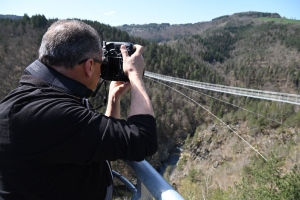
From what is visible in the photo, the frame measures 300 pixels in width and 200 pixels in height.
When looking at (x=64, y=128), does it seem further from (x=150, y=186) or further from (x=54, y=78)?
(x=150, y=186)

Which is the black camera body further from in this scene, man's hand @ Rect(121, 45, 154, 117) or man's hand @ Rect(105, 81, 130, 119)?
man's hand @ Rect(105, 81, 130, 119)

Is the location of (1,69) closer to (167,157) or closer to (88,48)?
(167,157)

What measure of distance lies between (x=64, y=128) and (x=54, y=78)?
24 centimetres

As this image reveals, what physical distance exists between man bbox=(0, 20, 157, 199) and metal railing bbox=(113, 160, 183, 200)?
82mm

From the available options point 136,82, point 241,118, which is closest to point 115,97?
point 136,82

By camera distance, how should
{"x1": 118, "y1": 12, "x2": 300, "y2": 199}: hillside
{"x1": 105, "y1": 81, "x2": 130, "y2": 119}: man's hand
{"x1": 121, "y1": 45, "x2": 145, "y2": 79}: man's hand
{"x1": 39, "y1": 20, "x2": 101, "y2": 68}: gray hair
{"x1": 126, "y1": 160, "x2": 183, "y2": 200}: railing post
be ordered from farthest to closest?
{"x1": 118, "y1": 12, "x2": 300, "y2": 199}: hillside
{"x1": 105, "y1": 81, "x2": 130, "y2": 119}: man's hand
{"x1": 121, "y1": 45, "x2": 145, "y2": 79}: man's hand
{"x1": 39, "y1": 20, "x2": 101, "y2": 68}: gray hair
{"x1": 126, "y1": 160, "x2": 183, "y2": 200}: railing post

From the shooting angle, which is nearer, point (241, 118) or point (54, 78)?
point (54, 78)

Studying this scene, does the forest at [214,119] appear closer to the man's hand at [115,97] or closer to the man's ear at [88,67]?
the man's hand at [115,97]

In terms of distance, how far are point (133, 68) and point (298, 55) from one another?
103 metres

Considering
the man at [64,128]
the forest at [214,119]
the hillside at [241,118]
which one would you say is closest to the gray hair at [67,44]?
the man at [64,128]

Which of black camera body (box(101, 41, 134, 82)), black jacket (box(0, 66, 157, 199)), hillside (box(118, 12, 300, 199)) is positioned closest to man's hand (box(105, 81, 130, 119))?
black camera body (box(101, 41, 134, 82))

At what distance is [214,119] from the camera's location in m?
46.5

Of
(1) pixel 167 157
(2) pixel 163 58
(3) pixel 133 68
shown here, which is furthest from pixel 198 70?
(3) pixel 133 68

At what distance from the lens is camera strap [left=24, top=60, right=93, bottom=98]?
970 millimetres
